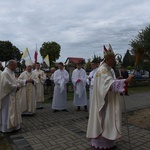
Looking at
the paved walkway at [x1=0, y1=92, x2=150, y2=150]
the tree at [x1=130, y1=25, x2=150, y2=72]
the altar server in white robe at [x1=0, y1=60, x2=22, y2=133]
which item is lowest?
the paved walkway at [x1=0, y1=92, x2=150, y2=150]

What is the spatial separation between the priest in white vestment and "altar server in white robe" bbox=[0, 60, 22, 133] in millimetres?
2567

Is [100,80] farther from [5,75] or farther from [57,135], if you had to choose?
[5,75]

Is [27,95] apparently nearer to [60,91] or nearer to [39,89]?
[60,91]

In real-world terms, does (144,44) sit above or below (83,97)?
above

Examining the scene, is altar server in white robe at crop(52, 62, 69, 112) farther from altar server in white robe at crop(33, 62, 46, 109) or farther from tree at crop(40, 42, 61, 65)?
tree at crop(40, 42, 61, 65)

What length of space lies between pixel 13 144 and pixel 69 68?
1370 centimetres

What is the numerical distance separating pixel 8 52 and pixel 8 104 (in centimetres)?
4880

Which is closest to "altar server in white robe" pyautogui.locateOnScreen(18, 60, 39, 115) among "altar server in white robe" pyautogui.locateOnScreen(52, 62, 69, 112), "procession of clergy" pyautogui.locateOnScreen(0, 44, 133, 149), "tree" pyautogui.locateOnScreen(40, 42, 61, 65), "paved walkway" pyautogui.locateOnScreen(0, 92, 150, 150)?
"procession of clergy" pyautogui.locateOnScreen(0, 44, 133, 149)

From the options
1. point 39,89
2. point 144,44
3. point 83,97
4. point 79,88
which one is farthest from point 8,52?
point 83,97

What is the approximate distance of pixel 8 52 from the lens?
52.2 m

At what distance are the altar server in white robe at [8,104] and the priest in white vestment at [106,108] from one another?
2567 mm

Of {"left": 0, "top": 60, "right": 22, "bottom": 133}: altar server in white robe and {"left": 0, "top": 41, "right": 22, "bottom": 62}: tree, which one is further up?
{"left": 0, "top": 41, "right": 22, "bottom": 62}: tree

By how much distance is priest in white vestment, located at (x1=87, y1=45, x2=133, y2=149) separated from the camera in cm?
415

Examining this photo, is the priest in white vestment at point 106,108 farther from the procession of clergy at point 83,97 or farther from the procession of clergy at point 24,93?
the procession of clergy at point 24,93
